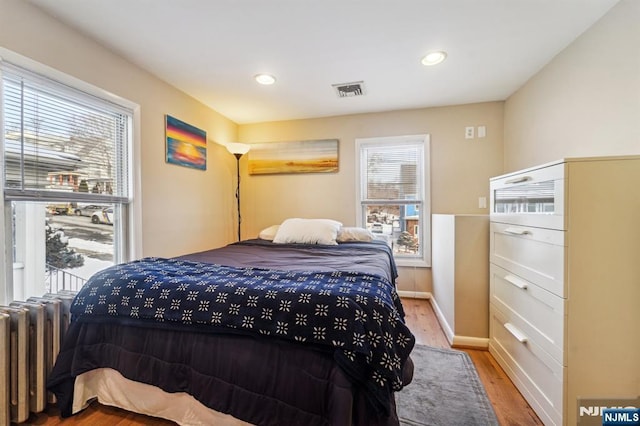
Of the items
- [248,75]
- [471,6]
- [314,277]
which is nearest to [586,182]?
[471,6]

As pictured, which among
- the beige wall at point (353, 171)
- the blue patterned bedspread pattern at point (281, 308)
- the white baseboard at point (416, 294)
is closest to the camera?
the blue patterned bedspread pattern at point (281, 308)

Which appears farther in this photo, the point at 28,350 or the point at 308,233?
the point at 308,233

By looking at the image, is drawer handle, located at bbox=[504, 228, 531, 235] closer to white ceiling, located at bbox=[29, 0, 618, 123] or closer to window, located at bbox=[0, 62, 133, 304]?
white ceiling, located at bbox=[29, 0, 618, 123]

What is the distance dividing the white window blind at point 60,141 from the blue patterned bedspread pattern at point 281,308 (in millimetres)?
780

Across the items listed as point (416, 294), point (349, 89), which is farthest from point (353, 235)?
point (349, 89)

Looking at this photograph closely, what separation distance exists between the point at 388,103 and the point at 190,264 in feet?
8.47

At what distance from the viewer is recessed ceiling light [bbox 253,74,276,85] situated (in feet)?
7.80

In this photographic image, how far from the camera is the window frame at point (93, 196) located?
1.42 m

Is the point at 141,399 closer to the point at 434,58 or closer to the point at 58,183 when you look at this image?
the point at 58,183

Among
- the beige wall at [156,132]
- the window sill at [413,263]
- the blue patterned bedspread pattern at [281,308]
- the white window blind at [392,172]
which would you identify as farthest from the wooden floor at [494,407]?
the white window blind at [392,172]

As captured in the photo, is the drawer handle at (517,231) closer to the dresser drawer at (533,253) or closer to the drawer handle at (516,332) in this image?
the dresser drawer at (533,253)

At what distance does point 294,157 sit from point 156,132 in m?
1.57

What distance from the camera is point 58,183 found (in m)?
1.69

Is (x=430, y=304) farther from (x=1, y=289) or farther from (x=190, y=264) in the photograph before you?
(x=1, y=289)
